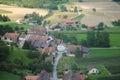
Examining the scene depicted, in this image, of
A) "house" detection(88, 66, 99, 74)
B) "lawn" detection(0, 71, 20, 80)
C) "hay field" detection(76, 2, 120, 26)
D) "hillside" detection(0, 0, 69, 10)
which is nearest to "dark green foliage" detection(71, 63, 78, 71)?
"house" detection(88, 66, 99, 74)

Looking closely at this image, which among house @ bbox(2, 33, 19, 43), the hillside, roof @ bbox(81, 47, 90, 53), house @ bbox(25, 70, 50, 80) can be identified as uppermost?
the hillside

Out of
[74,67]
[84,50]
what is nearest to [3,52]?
[74,67]

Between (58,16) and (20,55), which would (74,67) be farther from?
(58,16)

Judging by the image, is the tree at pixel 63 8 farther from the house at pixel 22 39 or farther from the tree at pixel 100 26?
the house at pixel 22 39

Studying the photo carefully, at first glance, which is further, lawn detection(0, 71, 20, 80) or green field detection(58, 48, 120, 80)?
green field detection(58, 48, 120, 80)

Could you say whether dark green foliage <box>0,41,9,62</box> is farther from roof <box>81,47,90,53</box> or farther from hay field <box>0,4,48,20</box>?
hay field <box>0,4,48,20</box>

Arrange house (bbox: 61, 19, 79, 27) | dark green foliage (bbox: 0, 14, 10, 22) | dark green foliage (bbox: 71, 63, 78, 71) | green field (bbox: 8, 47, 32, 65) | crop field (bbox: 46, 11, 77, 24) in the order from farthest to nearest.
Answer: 1. crop field (bbox: 46, 11, 77, 24)
2. house (bbox: 61, 19, 79, 27)
3. dark green foliage (bbox: 0, 14, 10, 22)
4. green field (bbox: 8, 47, 32, 65)
5. dark green foliage (bbox: 71, 63, 78, 71)

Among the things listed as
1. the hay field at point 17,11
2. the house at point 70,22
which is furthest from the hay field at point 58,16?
Answer: the hay field at point 17,11
